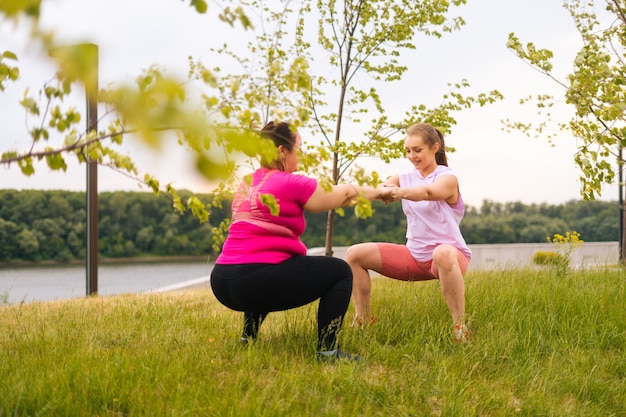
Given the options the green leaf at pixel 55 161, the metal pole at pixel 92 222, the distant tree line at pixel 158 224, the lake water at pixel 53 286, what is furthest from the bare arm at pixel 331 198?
the metal pole at pixel 92 222

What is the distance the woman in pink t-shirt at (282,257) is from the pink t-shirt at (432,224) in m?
0.89

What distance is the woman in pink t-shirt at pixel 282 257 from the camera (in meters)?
3.22

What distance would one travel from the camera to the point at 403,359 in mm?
3523

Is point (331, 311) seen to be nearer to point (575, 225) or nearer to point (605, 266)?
point (605, 266)

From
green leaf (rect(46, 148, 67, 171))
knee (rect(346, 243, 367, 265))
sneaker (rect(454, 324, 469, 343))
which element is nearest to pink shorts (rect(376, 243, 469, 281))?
knee (rect(346, 243, 367, 265))

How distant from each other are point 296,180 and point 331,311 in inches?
30.0

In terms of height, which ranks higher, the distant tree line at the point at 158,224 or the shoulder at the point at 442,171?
the shoulder at the point at 442,171

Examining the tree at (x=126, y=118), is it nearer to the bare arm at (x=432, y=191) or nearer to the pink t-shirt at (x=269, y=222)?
the pink t-shirt at (x=269, y=222)

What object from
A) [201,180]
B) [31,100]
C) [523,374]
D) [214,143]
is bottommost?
[523,374]

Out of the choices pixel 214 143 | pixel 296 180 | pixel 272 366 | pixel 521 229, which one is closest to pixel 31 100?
pixel 214 143

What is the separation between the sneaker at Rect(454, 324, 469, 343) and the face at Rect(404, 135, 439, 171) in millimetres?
1123

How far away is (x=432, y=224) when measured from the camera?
4152 mm

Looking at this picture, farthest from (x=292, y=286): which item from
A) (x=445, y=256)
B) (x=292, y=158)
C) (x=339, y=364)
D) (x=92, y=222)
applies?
(x=92, y=222)

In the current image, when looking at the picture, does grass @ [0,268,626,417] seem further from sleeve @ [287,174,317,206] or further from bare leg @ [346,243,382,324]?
sleeve @ [287,174,317,206]
